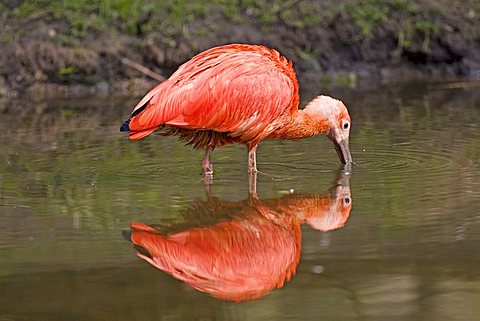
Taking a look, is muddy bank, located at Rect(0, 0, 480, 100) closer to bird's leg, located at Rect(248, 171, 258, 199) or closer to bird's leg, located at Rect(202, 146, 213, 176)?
bird's leg, located at Rect(202, 146, 213, 176)

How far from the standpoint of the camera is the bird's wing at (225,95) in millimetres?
7723

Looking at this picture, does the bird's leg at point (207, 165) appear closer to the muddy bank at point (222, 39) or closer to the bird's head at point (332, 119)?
the bird's head at point (332, 119)

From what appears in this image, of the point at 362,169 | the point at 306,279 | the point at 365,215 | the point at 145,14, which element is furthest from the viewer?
the point at 145,14

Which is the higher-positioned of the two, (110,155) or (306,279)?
(306,279)

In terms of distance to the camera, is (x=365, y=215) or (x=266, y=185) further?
(x=266, y=185)

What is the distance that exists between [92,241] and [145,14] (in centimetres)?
827

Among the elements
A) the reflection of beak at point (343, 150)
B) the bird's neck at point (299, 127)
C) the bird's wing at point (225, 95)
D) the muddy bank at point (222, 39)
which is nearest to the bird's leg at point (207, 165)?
the bird's wing at point (225, 95)

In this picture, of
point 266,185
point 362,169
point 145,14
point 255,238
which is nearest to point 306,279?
point 255,238

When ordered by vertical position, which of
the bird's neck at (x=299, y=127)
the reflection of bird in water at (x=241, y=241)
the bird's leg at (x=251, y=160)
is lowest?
the bird's leg at (x=251, y=160)

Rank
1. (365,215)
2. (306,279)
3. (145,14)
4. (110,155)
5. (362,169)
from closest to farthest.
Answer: (306,279) → (365,215) → (362,169) → (110,155) → (145,14)

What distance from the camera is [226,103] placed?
795 centimetres

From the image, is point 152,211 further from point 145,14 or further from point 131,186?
point 145,14

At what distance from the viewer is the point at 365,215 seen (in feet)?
21.7

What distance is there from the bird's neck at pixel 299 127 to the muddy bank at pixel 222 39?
A: 197 inches
